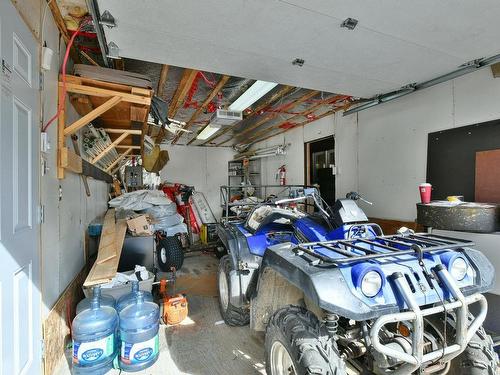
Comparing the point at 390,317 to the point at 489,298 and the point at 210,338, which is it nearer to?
the point at 210,338

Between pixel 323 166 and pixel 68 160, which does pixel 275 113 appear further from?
pixel 68 160

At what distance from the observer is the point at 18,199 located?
4.55 feet

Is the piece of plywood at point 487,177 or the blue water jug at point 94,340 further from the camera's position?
the piece of plywood at point 487,177

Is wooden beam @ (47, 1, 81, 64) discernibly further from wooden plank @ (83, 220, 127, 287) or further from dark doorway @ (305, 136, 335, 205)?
dark doorway @ (305, 136, 335, 205)

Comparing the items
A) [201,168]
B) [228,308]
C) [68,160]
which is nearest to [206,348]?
[228,308]

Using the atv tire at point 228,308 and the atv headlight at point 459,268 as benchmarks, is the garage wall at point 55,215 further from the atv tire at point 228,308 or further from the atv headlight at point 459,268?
the atv headlight at point 459,268

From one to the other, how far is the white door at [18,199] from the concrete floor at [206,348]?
2.55 ft

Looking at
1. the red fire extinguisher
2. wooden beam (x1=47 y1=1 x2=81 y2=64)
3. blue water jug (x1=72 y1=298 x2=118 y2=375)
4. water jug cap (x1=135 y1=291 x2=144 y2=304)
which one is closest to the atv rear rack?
water jug cap (x1=135 y1=291 x2=144 y2=304)

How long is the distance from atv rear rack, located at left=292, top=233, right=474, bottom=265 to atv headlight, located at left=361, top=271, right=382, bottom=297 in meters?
0.08

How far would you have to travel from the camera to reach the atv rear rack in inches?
49.2

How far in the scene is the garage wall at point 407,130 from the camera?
267 cm

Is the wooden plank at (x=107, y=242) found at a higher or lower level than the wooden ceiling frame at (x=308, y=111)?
lower

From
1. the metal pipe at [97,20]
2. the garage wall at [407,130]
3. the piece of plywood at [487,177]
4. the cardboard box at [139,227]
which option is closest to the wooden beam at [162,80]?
the metal pipe at [97,20]

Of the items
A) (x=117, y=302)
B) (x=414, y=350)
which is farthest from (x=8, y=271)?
(x=414, y=350)
